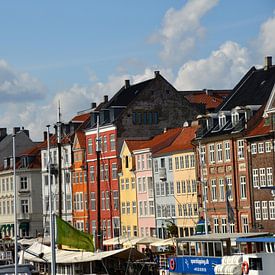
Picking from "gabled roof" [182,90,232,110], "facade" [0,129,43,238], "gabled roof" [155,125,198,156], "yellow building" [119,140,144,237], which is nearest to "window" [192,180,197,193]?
"gabled roof" [155,125,198,156]

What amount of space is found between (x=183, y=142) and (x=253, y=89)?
27.7 feet

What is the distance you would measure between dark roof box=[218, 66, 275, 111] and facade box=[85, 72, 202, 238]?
16.0 m

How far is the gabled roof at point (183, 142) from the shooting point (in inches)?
3688

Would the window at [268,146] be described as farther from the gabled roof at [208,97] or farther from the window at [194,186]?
Answer: the gabled roof at [208,97]

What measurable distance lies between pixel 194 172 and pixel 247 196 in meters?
9.46

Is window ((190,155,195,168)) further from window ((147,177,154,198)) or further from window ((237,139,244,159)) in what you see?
window ((237,139,244,159))

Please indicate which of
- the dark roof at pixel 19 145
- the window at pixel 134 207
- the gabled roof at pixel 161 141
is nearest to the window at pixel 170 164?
the gabled roof at pixel 161 141

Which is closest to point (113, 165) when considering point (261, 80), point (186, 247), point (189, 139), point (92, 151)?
point (92, 151)

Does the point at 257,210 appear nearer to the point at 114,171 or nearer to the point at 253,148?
the point at 253,148

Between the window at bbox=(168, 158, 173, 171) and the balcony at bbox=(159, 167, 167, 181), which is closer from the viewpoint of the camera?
the window at bbox=(168, 158, 173, 171)

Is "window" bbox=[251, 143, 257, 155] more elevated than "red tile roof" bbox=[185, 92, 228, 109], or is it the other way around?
"red tile roof" bbox=[185, 92, 228, 109]

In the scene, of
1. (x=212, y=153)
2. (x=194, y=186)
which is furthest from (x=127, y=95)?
(x=212, y=153)

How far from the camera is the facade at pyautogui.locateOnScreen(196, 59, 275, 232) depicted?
8400 cm

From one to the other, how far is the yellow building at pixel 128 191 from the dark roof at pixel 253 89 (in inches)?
571
